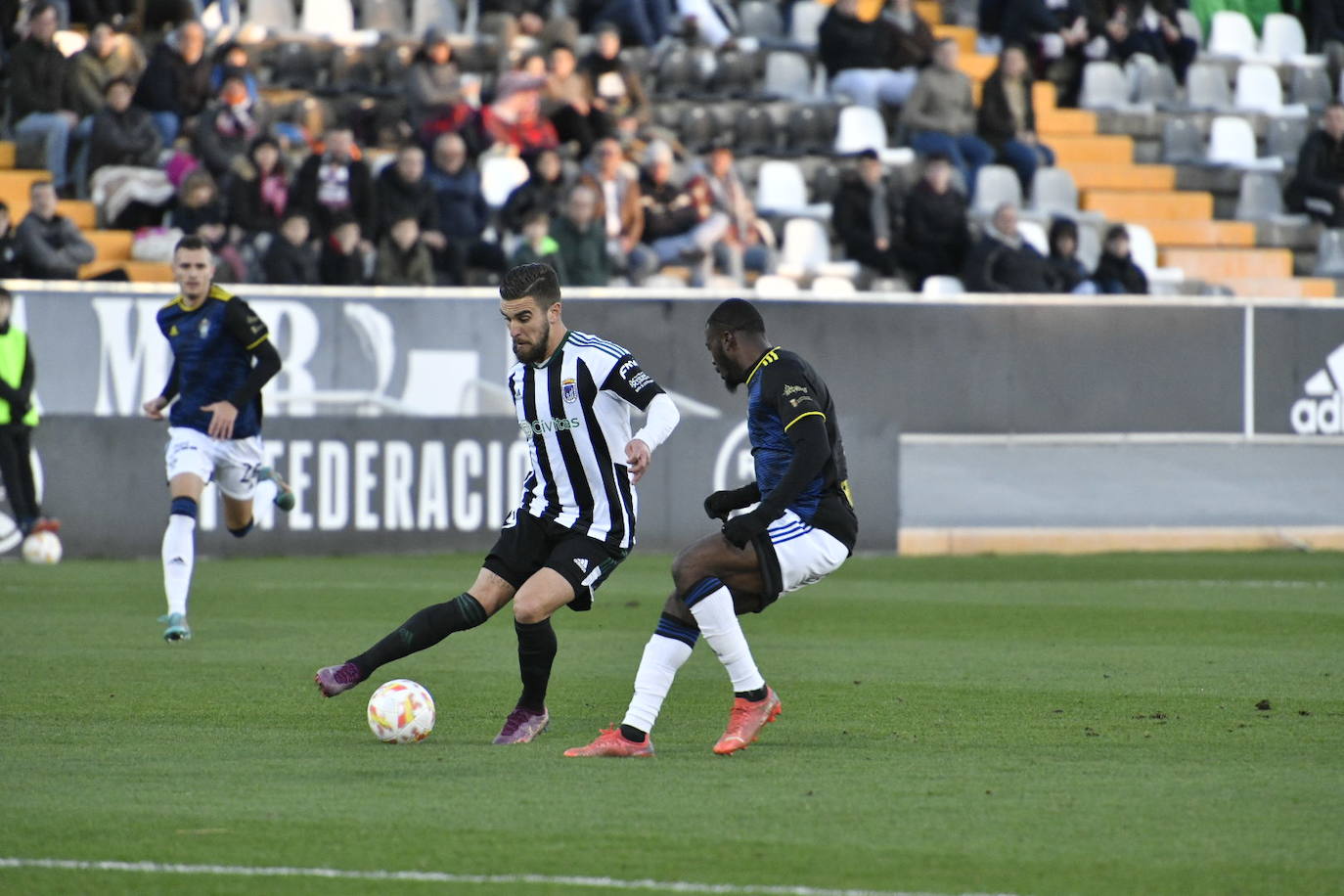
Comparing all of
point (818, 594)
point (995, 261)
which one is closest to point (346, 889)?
point (818, 594)

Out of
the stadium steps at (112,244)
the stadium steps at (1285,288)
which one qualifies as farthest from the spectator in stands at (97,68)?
the stadium steps at (1285,288)

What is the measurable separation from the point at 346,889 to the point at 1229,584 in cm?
Result: 1140

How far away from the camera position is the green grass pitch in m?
5.35

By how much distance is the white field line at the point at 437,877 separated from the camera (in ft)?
16.2

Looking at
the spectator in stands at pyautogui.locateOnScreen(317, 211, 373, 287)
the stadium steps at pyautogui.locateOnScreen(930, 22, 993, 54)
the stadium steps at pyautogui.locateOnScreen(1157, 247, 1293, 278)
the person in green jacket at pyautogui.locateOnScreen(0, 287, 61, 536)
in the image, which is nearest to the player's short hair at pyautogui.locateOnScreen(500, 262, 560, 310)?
the person in green jacket at pyautogui.locateOnScreen(0, 287, 61, 536)

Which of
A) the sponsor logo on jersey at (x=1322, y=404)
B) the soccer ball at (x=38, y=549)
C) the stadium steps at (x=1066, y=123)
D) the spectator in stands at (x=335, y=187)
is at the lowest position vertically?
the soccer ball at (x=38, y=549)

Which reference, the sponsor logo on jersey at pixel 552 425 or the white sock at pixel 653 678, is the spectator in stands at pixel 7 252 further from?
the white sock at pixel 653 678

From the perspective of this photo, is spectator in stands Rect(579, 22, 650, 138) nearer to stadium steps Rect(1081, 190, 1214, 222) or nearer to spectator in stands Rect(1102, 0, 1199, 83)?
stadium steps Rect(1081, 190, 1214, 222)

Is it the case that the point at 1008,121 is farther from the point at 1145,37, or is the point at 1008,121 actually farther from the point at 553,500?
the point at 553,500

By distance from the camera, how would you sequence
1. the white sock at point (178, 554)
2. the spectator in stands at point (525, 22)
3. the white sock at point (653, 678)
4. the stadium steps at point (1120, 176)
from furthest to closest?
the stadium steps at point (1120, 176)
the spectator in stands at point (525, 22)
the white sock at point (178, 554)
the white sock at point (653, 678)

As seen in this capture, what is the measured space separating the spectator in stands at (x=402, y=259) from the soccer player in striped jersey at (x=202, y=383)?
23.6ft

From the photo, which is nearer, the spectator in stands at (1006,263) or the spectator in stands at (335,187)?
the spectator in stands at (335,187)

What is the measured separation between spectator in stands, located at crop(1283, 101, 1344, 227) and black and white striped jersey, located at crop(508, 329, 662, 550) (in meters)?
18.1

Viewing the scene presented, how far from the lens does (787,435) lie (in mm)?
7324
